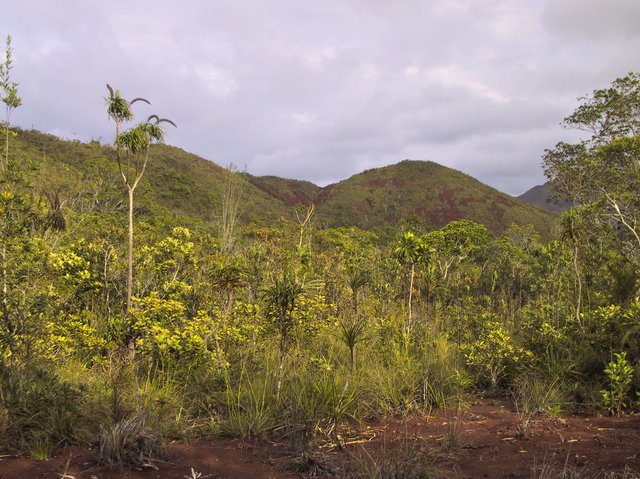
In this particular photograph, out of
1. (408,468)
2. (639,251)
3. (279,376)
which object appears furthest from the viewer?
(639,251)

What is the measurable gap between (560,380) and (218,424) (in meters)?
4.87

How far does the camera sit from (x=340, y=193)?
265ft

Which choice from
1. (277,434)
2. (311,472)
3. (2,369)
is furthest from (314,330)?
(2,369)

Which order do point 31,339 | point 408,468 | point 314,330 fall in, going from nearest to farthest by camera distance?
point 408,468 → point 31,339 → point 314,330

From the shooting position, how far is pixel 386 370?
21.2ft

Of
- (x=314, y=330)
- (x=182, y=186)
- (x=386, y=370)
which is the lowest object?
(x=386, y=370)

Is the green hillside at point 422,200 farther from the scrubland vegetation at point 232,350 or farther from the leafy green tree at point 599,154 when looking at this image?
the scrubland vegetation at point 232,350

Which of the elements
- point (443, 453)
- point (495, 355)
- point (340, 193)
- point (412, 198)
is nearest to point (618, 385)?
point (495, 355)

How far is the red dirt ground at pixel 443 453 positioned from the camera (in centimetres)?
385

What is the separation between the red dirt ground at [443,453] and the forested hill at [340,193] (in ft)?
84.9

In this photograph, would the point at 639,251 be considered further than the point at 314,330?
Yes

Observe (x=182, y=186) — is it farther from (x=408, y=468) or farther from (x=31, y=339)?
(x=408, y=468)

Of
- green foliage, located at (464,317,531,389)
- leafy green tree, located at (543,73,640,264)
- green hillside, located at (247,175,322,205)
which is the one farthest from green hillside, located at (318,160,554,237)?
green foliage, located at (464,317,531,389)

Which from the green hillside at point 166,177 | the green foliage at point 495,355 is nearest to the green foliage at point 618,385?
the green foliage at point 495,355
